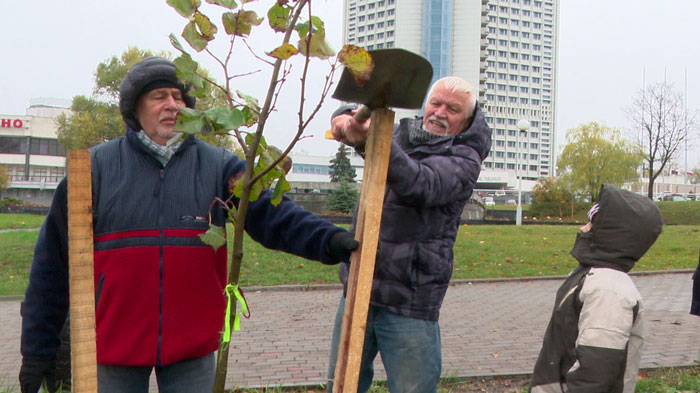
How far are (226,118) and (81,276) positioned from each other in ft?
2.21

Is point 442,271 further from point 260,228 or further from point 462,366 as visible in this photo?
point 462,366

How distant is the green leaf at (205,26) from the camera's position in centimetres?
160

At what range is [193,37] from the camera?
1617 millimetres

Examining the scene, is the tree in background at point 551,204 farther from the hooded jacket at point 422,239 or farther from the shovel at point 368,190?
the shovel at point 368,190

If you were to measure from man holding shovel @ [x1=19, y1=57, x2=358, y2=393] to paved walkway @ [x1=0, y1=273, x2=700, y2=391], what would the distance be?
9.31 ft

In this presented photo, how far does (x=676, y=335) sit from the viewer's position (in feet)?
22.2

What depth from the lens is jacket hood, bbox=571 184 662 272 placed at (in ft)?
8.81

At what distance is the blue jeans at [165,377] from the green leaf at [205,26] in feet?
4.05

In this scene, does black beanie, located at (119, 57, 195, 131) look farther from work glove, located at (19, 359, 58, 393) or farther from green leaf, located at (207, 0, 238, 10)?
work glove, located at (19, 359, 58, 393)

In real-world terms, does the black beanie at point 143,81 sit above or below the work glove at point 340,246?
above

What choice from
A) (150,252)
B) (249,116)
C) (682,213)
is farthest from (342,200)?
(249,116)

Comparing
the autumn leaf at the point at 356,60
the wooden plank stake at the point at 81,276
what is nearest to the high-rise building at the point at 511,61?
the wooden plank stake at the point at 81,276

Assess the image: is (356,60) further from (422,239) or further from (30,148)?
(30,148)

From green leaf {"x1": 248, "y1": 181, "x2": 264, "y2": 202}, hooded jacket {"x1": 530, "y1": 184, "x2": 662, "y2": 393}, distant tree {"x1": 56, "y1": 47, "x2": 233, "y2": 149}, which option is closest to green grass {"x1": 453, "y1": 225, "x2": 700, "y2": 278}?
hooded jacket {"x1": 530, "y1": 184, "x2": 662, "y2": 393}
